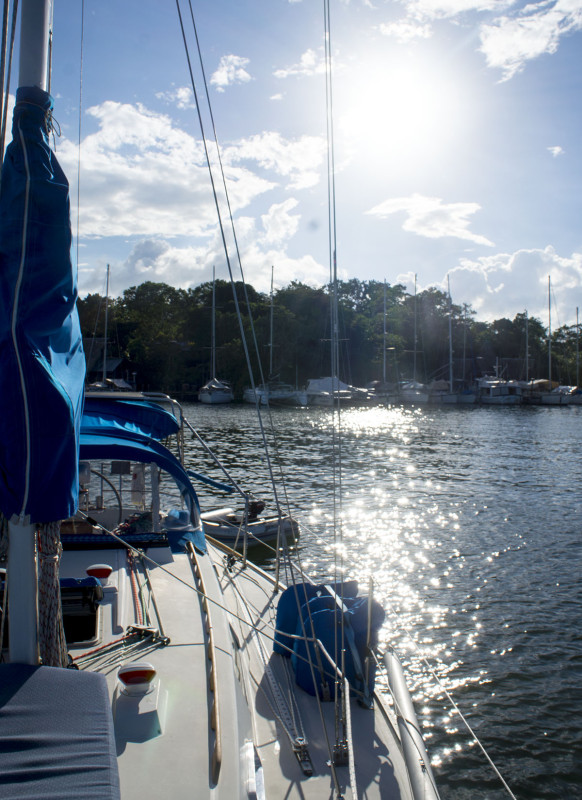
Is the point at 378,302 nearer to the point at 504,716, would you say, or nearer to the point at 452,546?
the point at 452,546

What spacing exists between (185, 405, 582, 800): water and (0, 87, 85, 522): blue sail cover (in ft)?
8.84

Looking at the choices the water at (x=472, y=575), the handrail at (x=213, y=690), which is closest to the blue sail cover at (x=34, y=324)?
the handrail at (x=213, y=690)

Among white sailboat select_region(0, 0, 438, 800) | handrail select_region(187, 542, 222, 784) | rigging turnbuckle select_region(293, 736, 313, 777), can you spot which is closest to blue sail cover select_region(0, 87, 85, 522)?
white sailboat select_region(0, 0, 438, 800)

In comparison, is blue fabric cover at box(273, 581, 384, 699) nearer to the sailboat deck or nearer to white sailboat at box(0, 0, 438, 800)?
white sailboat at box(0, 0, 438, 800)

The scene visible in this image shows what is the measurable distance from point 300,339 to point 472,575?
216 ft

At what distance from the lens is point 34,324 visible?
349cm

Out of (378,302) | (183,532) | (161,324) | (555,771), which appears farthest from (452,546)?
(378,302)

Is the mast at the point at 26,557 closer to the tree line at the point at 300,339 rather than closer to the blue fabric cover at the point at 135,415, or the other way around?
the blue fabric cover at the point at 135,415

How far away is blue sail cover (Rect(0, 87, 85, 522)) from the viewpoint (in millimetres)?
3285

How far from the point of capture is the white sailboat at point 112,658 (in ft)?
9.78

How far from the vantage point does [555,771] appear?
22.4 feet

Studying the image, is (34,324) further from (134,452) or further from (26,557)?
(134,452)

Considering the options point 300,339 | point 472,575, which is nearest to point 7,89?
point 472,575

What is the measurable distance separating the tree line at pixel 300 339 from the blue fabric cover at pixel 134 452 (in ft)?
198
